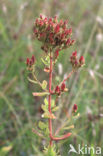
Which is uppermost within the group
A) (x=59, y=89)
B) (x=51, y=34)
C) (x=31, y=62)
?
(x=51, y=34)

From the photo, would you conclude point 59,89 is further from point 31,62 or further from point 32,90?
point 32,90

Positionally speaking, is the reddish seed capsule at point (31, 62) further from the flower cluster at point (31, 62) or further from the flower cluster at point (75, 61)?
the flower cluster at point (75, 61)

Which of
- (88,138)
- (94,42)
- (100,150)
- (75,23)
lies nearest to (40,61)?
(100,150)

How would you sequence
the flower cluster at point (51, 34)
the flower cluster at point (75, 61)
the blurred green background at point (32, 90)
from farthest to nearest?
1. the blurred green background at point (32, 90)
2. the flower cluster at point (75, 61)
3. the flower cluster at point (51, 34)

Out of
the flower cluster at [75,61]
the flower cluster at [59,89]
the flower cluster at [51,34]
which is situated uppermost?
the flower cluster at [51,34]

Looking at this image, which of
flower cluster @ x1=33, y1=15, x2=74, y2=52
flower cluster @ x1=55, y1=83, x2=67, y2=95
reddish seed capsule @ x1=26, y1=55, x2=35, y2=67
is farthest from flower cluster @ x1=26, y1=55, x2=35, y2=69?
flower cluster @ x1=55, y1=83, x2=67, y2=95

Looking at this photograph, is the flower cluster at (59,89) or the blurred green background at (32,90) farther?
the blurred green background at (32,90)

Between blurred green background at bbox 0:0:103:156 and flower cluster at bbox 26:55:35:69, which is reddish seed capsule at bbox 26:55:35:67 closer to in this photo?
flower cluster at bbox 26:55:35:69

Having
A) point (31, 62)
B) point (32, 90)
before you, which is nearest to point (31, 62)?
point (31, 62)

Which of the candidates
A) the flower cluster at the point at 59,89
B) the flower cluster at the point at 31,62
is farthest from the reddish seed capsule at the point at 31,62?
the flower cluster at the point at 59,89

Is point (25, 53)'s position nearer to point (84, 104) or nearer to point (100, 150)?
point (84, 104)
